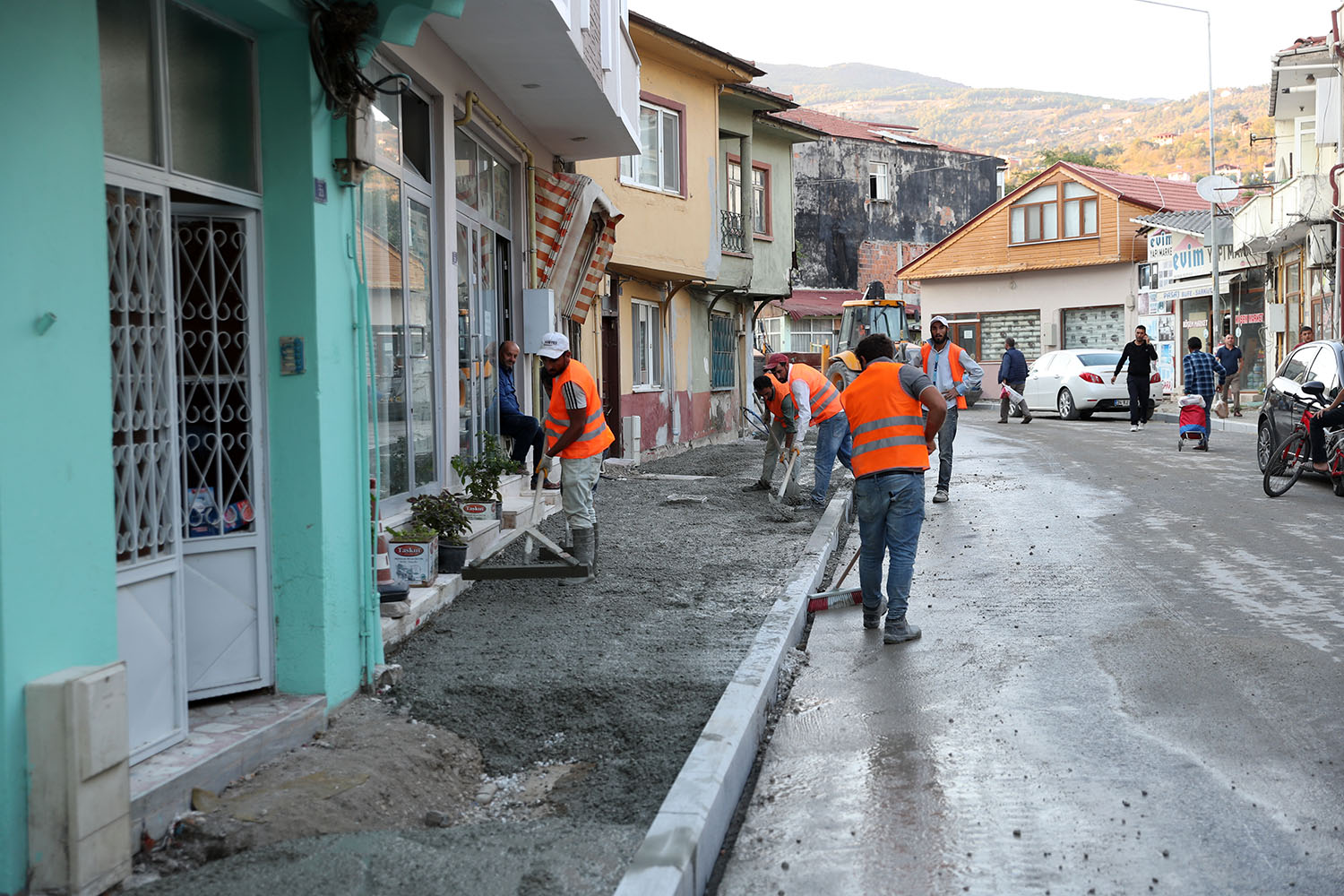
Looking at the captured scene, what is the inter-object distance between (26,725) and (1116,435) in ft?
70.6

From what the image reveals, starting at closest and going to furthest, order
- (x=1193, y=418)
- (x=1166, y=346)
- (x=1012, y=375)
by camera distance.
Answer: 1. (x=1193, y=418)
2. (x=1012, y=375)
3. (x=1166, y=346)

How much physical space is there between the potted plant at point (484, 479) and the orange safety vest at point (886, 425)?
3081 millimetres

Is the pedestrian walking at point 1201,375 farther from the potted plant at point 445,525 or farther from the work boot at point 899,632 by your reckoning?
the potted plant at point 445,525

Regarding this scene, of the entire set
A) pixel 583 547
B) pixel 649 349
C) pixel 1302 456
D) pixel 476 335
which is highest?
pixel 649 349

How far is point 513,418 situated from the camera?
11922 millimetres

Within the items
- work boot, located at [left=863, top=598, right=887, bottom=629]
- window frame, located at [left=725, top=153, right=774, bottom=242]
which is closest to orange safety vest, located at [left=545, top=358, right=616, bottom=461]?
work boot, located at [left=863, top=598, right=887, bottom=629]

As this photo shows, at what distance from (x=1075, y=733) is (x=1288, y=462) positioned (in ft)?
30.3

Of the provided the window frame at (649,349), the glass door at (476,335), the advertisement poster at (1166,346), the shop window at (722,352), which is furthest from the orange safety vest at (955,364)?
the advertisement poster at (1166,346)

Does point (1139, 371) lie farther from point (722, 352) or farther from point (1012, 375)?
point (722, 352)

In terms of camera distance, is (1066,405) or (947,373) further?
(1066,405)

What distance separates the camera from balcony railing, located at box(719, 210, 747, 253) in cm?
2444

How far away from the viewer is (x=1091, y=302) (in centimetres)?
4225

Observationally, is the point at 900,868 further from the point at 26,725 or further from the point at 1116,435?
the point at 1116,435

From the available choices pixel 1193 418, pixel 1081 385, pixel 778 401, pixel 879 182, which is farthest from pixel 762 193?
pixel 879 182
